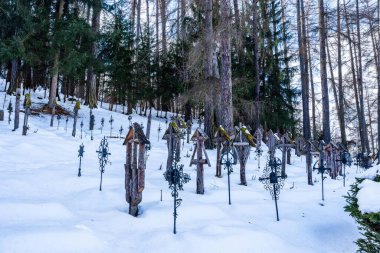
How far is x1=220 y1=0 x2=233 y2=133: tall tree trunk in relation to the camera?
10.4 meters

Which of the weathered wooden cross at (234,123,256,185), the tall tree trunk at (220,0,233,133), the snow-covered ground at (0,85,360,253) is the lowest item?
the snow-covered ground at (0,85,360,253)

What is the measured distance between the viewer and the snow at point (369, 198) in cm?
337

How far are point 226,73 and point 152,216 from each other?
266 inches

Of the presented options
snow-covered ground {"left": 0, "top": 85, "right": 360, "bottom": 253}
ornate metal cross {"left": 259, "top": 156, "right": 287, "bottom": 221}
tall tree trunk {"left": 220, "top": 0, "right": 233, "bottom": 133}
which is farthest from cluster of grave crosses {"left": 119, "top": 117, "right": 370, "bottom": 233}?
tall tree trunk {"left": 220, "top": 0, "right": 233, "bottom": 133}

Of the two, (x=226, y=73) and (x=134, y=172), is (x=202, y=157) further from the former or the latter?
(x=226, y=73)

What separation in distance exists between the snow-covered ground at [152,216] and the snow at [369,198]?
1095 millimetres

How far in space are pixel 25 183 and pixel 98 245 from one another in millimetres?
3016

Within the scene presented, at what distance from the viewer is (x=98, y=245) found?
12.0 feet

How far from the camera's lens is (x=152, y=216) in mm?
4855

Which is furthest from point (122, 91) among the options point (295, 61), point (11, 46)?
point (295, 61)

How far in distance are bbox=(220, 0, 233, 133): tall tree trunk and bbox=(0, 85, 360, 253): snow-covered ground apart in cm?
269

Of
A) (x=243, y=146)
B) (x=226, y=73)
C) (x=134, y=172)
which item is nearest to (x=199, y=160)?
(x=243, y=146)

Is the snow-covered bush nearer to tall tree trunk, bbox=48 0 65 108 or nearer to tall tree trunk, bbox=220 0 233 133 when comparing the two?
tall tree trunk, bbox=220 0 233 133

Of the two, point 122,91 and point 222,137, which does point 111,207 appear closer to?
point 222,137
